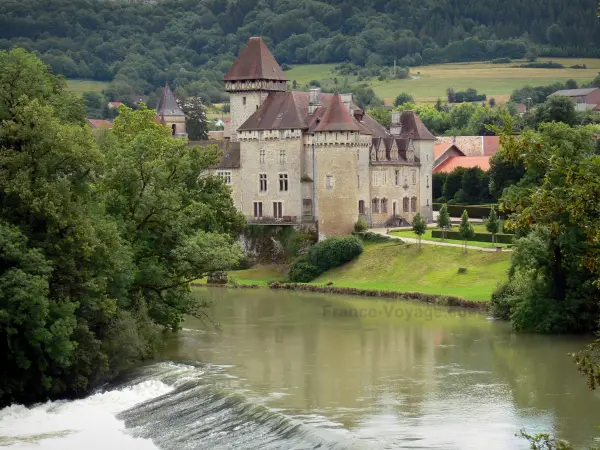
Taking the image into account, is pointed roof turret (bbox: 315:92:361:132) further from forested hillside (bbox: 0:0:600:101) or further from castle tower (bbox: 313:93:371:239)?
forested hillside (bbox: 0:0:600:101)

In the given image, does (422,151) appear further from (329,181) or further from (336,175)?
(329,181)

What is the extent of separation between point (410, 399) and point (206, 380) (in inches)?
238

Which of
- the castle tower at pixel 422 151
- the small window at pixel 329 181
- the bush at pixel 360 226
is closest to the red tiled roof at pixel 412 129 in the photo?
the castle tower at pixel 422 151

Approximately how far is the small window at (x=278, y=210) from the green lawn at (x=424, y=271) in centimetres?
729

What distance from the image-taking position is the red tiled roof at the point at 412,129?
7344 cm

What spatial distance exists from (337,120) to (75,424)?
36257mm

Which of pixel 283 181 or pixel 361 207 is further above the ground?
pixel 283 181

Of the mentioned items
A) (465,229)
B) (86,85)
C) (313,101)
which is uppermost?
(86,85)

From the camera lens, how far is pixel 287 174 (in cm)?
6925

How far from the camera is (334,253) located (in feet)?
206

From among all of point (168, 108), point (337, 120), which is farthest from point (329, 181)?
point (168, 108)

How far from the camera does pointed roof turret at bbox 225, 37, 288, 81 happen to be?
72.1m

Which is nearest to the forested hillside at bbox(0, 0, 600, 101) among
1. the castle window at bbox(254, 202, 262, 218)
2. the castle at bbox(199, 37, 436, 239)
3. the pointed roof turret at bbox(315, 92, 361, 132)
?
the castle at bbox(199, 37, 436, 239)

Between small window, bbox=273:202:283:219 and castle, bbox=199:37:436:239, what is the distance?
53 millimetres
